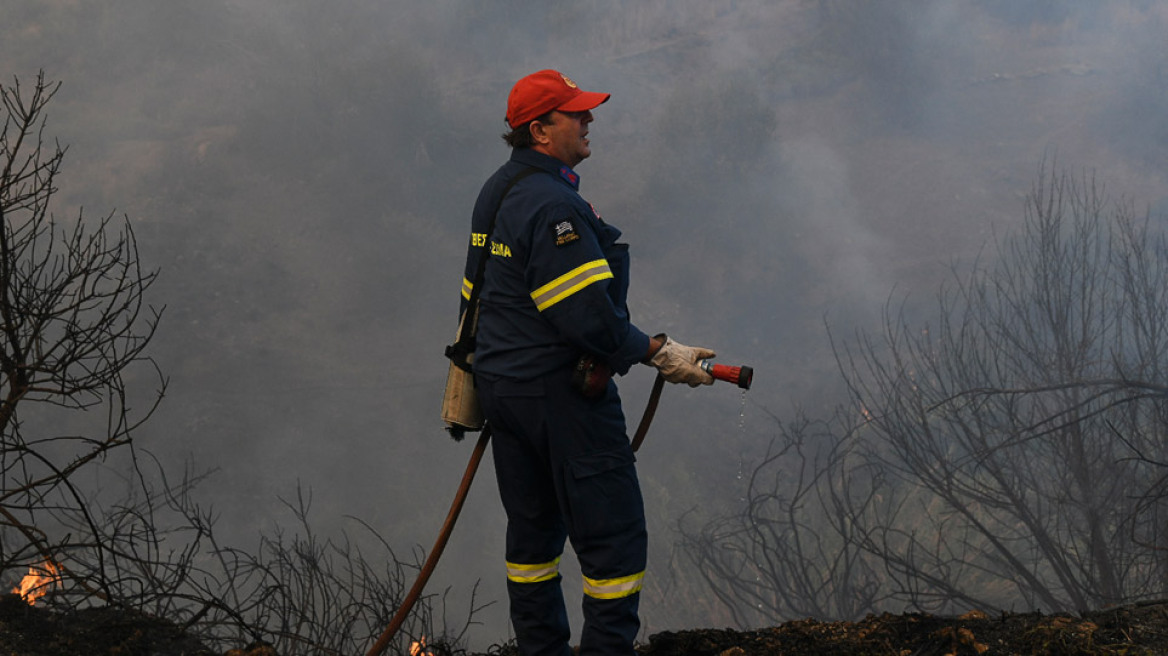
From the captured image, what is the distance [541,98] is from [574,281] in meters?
0.69

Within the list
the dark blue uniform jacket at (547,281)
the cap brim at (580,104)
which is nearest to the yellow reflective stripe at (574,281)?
the dark blue uniform jacket at (547,281)

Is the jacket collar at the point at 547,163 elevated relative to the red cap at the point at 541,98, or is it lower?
lower

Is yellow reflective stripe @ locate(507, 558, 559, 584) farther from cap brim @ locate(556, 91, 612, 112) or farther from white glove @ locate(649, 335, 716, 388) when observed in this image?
cap brim @ locate(556, 91, 612, 112)

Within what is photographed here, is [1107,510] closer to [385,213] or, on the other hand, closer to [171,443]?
[171,443]

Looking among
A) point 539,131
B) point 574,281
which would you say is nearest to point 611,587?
point 574,281

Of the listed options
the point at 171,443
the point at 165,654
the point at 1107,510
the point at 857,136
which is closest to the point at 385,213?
the point at 171,443

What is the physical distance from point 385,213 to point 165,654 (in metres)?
35.0

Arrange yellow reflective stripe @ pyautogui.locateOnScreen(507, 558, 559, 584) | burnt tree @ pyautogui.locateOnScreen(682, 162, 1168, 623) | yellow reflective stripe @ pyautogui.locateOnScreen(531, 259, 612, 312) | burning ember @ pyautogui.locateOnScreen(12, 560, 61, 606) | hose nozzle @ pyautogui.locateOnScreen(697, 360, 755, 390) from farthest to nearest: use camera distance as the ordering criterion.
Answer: burnt tree @ pyautogui.locateOnScreen(682, 162, 1168, 623), burning ember @ pyautogui.locateOnScreen(12, 560, 61, 606), yellow reflective stripe @ pyautogui.locateOnScreen(507, 558, 559, 584), hose nozzle @ pyautogui.locateOnScreen(697, 360, 755, 390), yellow reflective stripe @ pyautogui.locateOnScreen(531, 259, 612, 312)

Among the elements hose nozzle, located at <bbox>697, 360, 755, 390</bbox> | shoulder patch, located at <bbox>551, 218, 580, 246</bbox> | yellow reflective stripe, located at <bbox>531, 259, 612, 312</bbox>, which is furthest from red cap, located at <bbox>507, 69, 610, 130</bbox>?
hose nozzle, located at <bbox>697, 360, 755, 390</bbox>

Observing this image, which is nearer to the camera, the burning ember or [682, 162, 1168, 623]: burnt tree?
the burning ember

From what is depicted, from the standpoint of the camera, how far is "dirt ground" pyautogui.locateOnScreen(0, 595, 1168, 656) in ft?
10.6

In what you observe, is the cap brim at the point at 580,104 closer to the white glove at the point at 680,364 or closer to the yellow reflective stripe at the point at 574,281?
the yellow reflective stripe at the point at 574,281

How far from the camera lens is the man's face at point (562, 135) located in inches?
126

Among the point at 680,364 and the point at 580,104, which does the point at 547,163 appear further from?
the point at 680,364
